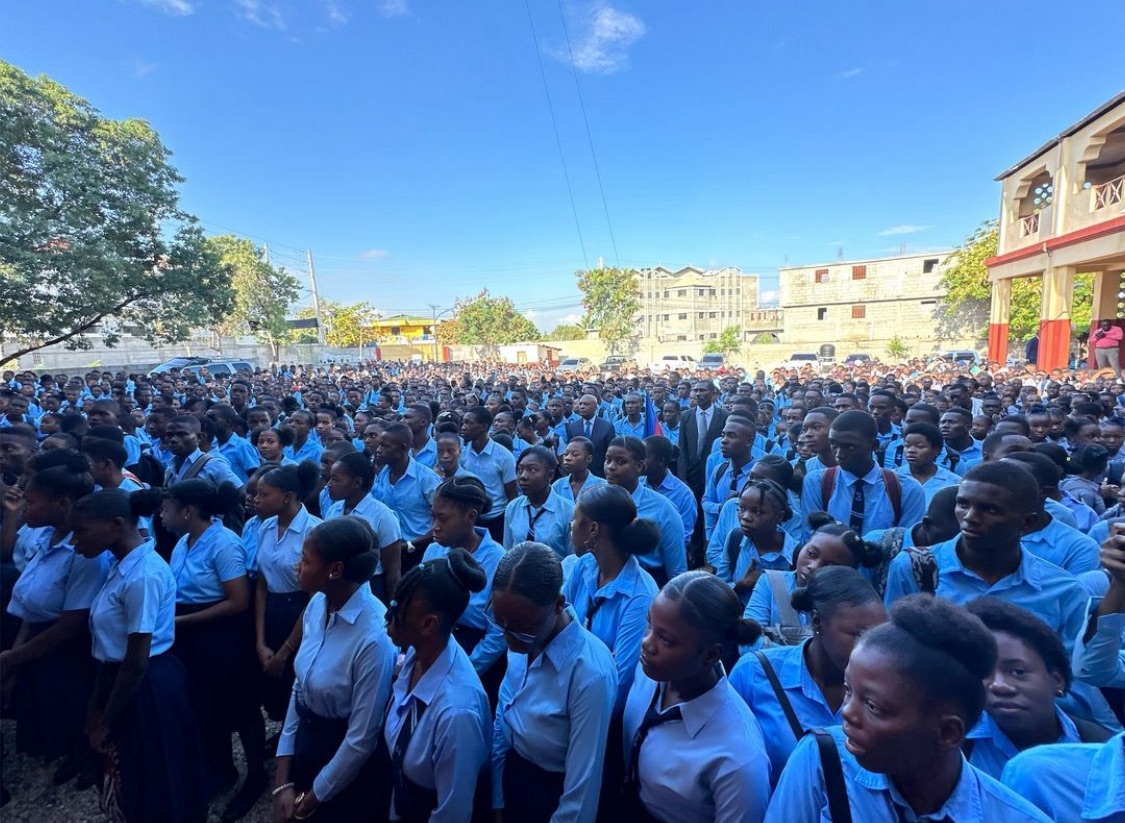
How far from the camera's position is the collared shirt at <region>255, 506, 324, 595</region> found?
3.03 meters

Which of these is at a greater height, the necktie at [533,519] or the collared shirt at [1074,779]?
the collared shirt at [1074,779]

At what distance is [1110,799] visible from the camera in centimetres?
120

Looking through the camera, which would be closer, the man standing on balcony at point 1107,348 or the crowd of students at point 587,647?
the crowd of students at point 587,647

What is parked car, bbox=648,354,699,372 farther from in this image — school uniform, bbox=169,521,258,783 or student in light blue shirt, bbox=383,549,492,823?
student in light blue shirt, bbox=383,549,492,823

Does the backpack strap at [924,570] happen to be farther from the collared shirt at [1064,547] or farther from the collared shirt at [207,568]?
the collared shirt at [207,568]

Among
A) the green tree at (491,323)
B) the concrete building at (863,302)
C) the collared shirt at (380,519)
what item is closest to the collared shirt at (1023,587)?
the collared shirt at (380,519)

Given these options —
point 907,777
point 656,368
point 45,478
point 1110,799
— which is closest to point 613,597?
point 907,777

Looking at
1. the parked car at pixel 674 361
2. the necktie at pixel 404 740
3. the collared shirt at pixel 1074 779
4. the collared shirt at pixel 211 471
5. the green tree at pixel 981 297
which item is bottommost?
the parked car at pixel 674 361

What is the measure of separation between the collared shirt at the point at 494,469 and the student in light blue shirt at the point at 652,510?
1.67m

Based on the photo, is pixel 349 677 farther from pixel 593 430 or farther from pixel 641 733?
pixel 593 430

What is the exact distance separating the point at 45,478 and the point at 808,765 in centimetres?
342

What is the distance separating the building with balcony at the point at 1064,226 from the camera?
14.8m

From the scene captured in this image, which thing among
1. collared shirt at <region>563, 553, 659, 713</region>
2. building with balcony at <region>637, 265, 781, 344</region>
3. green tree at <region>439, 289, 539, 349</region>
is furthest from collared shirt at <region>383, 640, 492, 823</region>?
building with balcony at <region>637, 265, 781, 344</region>

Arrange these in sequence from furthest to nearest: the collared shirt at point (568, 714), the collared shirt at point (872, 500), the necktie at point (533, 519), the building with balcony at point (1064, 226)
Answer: the building with balcony at point (1064, 226) < the necktie at point (533, 519) < the collared shirt at point (872, 500) < the collared shirt at point (568, 714)
